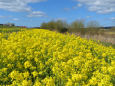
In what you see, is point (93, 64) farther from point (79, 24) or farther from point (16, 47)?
point (79, 24)

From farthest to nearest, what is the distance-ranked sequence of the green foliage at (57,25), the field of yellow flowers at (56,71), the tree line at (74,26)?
the green foliage at (57,25)
the tree line at (74,26)
the field of yellow flowers at (56,71)

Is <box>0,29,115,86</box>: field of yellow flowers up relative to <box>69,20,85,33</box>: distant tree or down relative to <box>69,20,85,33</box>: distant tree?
down

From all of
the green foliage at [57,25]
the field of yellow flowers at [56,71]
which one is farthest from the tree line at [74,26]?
the field of yellow flowers at [56,71]

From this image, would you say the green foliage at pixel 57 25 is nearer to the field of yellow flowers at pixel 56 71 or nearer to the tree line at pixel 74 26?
the tree line at pixel 74 26

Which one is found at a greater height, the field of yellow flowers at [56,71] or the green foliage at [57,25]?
the green foliage at [57,25]

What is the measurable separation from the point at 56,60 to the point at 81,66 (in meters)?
0.82

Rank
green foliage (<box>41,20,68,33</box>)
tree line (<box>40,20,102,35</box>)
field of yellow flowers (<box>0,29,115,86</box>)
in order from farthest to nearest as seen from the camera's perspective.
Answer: green foliage (<box>41,20,68,33</box>) < tree line (<box>40,20,102,35</box>) < field of yellow flowers (<box>0,29,115,86</box>)

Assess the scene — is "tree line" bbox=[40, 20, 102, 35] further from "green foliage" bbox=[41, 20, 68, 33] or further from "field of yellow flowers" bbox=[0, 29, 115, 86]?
"field of yellow flowers" bbox=[0, 29, 115, 86]

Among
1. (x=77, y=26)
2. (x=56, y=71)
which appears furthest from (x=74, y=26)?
(x=56, y=71)

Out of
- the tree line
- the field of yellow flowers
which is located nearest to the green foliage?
the tree line

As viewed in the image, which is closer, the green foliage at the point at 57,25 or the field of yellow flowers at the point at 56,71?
the field of yellow flowers at the point at 56,71

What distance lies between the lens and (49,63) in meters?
4.20

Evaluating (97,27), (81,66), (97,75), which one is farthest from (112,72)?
(97,27)

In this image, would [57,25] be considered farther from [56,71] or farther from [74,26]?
[56,71]
